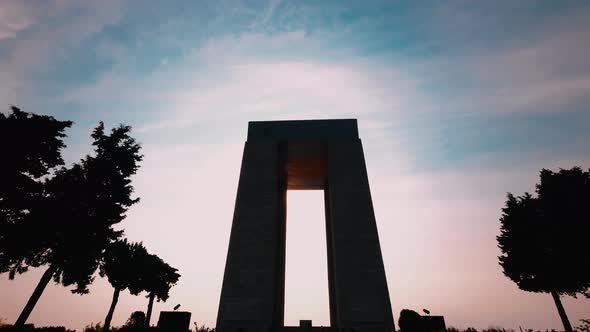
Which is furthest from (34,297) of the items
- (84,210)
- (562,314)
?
(562,314)

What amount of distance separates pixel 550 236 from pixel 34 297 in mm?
32847

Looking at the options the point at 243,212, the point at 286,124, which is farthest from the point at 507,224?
the point at 243,212

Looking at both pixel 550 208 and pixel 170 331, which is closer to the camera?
pixel 170 331

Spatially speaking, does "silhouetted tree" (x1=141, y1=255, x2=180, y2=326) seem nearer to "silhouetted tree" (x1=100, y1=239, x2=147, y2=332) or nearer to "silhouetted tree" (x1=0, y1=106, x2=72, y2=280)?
"silhouetted tree" (x1=100, y1=239, x2=147, y2=332)

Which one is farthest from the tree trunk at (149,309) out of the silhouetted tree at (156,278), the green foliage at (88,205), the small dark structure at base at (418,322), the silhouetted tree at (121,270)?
the small dark structure at base at (418,322)

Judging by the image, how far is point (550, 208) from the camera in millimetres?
21359

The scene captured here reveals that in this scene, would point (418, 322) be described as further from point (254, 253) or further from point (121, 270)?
point (121, 270)

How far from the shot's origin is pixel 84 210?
2103 centimetres

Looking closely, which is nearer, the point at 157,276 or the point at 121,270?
the point at 121,270

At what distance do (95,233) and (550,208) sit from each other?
1279 inches

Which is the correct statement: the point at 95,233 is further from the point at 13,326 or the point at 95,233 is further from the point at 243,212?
the point at 243,212

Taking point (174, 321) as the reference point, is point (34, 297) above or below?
Answer: above

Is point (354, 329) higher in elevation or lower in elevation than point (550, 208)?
lower

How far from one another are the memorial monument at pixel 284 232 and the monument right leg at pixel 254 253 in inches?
1.9
